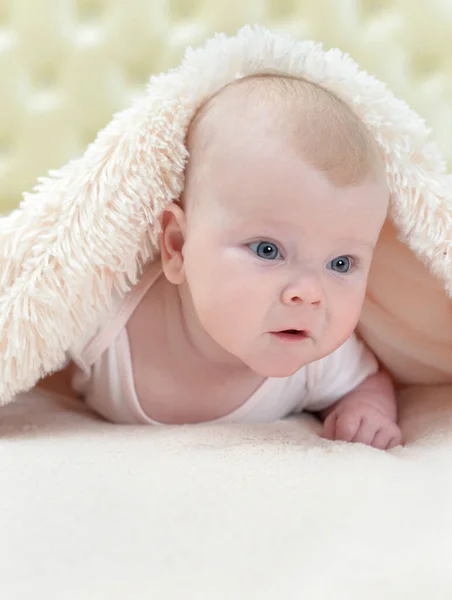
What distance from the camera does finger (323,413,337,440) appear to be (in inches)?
39.7

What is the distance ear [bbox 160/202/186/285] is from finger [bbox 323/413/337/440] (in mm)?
282

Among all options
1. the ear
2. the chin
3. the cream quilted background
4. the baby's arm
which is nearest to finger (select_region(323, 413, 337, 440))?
the baby's arm

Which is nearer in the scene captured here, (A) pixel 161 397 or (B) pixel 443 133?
(A) pixel 161 397

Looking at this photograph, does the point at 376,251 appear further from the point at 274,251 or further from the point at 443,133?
the point at 443,133

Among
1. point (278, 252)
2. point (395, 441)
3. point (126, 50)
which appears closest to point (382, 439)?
point (395, 441)

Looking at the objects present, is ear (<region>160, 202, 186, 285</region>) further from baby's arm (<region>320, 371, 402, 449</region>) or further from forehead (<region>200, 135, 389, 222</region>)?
baby's arm (<region>320, 371, 402, 449</region>)

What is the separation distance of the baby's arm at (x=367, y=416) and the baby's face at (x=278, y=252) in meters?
0.17

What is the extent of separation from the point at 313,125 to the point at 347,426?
15.8 inches

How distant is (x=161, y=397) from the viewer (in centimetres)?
102

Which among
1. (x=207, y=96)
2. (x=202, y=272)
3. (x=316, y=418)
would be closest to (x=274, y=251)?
(x=202, y=272)

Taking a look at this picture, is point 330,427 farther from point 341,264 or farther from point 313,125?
point 313,125

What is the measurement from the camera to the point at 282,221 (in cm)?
81

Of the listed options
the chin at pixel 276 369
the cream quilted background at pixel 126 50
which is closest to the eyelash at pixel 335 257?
the chin at pixel 276 369

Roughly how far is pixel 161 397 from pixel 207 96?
0.40 metres
